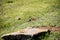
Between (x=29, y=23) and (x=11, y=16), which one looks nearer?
(x=29, y=23)

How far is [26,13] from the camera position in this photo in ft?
44.3

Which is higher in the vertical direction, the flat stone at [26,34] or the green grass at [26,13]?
the flat stone at [26,34]

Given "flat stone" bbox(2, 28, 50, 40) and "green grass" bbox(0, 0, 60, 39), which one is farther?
"green grass" bbox(0, 0, 60, 39)

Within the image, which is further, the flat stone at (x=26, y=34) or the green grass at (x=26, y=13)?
the green grass at (x=26, y=13)

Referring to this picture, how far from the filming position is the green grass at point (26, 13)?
11195 millimetres

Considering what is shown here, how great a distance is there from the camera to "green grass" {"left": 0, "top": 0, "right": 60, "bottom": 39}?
11195mm

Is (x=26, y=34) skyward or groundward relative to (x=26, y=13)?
skyward

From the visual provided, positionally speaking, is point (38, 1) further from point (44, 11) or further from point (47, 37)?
point (47, 37)

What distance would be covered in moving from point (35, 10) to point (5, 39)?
466cm

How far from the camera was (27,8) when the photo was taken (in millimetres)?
14586

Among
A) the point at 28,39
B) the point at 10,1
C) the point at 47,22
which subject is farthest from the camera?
the point at 10,1

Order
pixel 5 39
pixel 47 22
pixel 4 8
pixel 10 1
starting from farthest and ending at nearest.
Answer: pixel 10 1 < pixel 4 8 < pixel 47 22 < pixel 5 39

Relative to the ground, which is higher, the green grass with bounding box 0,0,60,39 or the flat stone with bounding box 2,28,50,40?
the flat stone with bounding box 2,28,50,40

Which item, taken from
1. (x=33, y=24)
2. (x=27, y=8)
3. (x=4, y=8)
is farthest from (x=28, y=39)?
(x=4, y=8)
